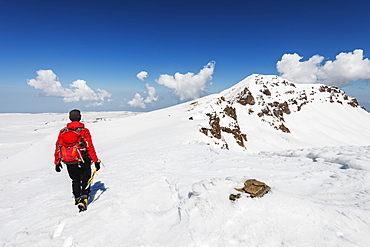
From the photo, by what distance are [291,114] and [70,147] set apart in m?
125

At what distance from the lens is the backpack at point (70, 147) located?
194 inches

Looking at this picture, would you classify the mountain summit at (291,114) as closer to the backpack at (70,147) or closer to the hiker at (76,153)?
the hiker at (76,153)

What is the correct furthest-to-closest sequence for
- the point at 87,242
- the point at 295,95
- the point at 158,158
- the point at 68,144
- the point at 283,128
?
1. the point at 295,95
2. the point at 283,128
3. the point at 158,158
4. the point at 68,144
5. the point at 87,242

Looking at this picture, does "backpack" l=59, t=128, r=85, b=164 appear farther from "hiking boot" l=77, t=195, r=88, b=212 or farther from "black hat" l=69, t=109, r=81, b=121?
"hiking boot" l=77, t=195, r=88, b=212

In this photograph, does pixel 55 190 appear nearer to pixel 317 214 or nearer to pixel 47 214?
pixel 47 214

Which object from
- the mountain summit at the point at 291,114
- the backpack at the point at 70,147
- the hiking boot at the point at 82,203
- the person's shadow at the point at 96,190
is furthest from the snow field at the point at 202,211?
the mountain summit at the point at 291,114

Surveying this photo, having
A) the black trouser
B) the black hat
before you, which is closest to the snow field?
the black trouser

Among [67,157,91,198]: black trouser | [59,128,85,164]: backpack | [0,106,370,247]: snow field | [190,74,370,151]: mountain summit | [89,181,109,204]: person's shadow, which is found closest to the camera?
[0,106,370,247]: snow field

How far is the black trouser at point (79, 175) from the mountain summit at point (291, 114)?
144 feet

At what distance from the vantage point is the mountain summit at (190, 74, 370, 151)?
71125mm

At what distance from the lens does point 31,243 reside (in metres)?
3.91

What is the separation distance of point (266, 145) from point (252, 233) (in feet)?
215

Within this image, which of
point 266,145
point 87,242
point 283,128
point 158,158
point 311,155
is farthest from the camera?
point 283,128

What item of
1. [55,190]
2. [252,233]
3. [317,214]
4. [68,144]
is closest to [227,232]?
[252,233]
